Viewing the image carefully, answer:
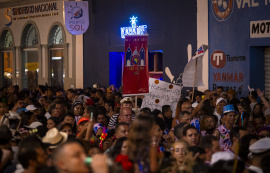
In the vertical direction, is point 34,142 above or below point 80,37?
below

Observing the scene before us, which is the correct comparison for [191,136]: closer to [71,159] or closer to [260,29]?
[71,159]

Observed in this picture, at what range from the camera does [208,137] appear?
25.6 feet

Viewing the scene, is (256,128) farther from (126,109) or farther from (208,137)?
(208,137)

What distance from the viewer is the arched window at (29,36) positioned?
31.7 meters

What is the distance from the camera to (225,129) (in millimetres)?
10016

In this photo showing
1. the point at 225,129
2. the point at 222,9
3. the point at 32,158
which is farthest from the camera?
the point at 222,9

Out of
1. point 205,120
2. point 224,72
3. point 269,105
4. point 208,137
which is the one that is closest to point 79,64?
point 224,72

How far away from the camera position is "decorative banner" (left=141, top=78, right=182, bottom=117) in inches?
528

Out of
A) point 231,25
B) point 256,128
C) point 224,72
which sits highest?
point 231,25

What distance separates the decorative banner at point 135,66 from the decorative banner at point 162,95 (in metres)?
0.50

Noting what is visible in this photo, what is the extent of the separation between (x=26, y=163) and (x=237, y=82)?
1469cm

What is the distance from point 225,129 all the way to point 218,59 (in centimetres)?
1114

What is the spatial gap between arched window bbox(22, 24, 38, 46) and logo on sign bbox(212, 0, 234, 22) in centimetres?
1408

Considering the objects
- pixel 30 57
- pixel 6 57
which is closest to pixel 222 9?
pixel 30 57
